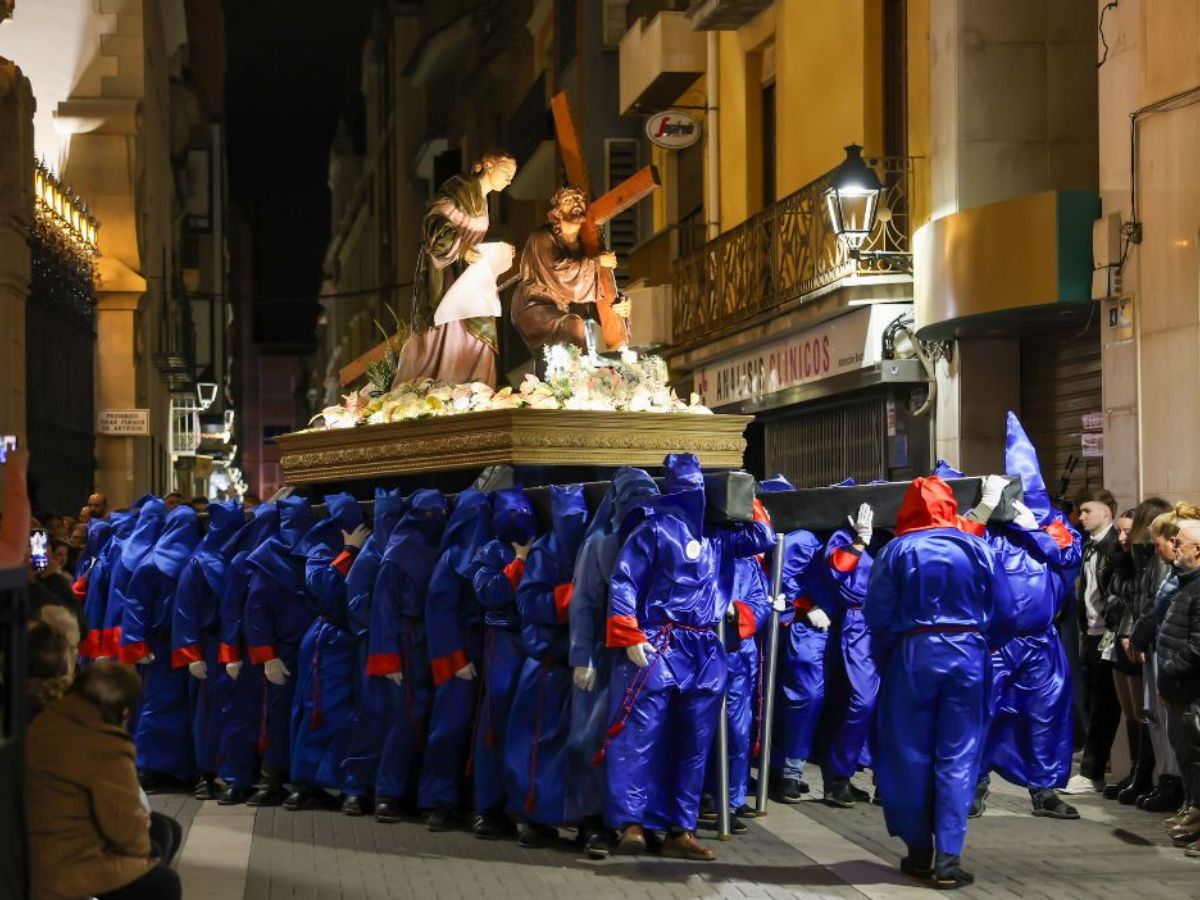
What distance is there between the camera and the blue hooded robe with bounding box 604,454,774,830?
→ 11117 mm

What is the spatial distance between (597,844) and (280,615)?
3329 mm

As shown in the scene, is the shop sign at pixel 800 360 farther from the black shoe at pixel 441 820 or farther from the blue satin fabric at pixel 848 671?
the black shoe at pixel 441 820

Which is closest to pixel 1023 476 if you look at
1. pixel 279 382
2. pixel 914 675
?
pixel 914 675

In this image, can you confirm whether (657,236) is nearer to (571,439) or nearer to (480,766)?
(571,439)

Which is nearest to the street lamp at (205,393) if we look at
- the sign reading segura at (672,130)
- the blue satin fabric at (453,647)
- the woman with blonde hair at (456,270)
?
the sign reading segura at (672,130)

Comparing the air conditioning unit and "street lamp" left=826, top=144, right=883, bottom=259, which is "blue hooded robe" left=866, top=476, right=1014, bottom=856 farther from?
the air conditioning unit

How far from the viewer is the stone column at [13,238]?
20.0 m

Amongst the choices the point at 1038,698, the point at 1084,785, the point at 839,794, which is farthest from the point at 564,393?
the point at 1084,785

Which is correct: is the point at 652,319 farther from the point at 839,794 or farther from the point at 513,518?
the point at 513,518

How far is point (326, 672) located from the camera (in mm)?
13570

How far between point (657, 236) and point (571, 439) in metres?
15.6

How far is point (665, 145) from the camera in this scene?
28281mm

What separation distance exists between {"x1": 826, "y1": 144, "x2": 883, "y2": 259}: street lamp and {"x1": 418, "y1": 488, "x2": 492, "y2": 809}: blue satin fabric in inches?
311

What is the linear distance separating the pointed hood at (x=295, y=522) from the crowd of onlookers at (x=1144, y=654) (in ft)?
15.6
